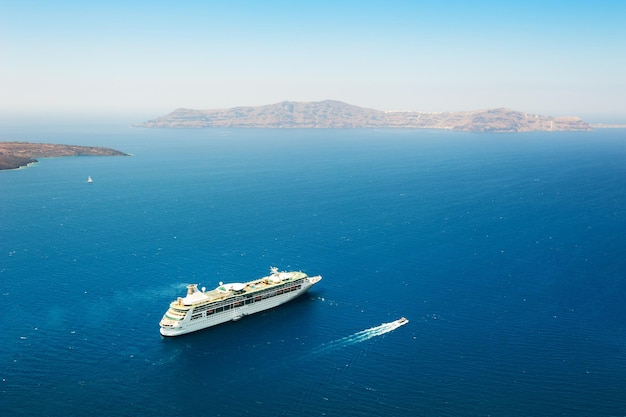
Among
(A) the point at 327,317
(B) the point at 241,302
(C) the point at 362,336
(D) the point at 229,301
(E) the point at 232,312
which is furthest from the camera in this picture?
(B) the point at 241,302

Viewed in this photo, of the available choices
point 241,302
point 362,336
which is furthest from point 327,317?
point 241,302

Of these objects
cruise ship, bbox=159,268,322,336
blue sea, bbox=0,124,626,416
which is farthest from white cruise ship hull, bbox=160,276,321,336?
blue sea, bbox=0,124,626,416

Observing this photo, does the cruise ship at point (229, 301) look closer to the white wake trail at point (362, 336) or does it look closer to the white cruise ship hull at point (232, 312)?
the white cruise ship hull at point (232, 312)

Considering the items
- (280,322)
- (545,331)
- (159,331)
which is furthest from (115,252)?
(545,331)

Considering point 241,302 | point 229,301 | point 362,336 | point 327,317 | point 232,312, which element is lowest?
point 362,336

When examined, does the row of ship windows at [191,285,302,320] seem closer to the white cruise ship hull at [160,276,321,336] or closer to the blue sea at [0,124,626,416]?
the white cruise ship hull at [160,276,321,336]

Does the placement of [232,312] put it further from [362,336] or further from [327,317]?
[362,336]

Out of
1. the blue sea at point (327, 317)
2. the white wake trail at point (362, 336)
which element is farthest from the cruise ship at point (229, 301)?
the white wake trail at point (362, 336)
